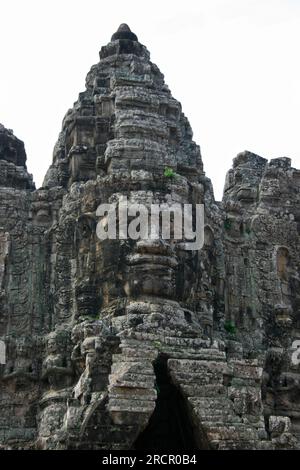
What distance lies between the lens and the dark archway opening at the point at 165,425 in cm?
1738

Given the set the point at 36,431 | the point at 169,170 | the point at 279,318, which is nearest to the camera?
the point at 36,431

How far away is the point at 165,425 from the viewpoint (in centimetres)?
1784

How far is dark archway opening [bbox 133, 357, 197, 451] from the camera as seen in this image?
17.4 metres

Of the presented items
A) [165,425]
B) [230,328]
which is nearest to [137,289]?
[165,425]

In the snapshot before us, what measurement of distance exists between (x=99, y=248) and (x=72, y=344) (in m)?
2.05

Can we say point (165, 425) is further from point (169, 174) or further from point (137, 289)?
point (169, 174)

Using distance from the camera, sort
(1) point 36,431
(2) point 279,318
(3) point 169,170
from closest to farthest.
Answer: (1) point 36,431 < (3) point 169,170 < (2) point 279,318

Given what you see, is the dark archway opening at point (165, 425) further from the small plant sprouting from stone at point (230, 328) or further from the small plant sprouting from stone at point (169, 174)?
the small plant sprouting from stone at point (169, 174)

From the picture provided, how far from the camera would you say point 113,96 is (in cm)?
2108

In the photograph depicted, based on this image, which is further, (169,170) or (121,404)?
(169,170)

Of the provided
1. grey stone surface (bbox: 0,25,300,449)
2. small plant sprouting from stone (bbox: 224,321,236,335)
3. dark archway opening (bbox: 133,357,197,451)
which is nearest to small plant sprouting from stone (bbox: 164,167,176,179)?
grey stone surface (bbox: 0,25,300,449)

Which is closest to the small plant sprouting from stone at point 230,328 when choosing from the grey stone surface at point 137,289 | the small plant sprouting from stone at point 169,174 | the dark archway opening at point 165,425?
the grey stone surface at point 137,289
